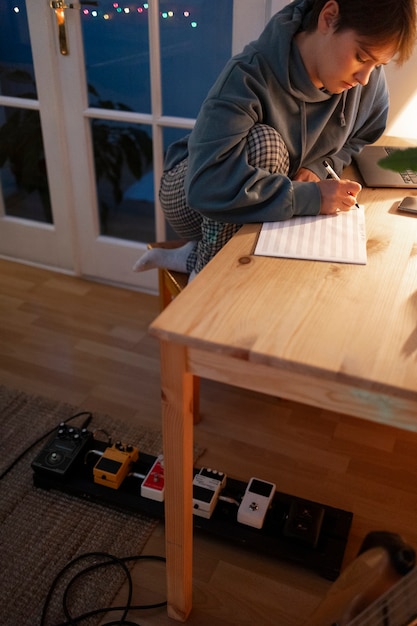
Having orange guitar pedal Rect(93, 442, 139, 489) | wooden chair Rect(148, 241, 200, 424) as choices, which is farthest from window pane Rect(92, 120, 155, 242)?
orange guitar pedal Rect(93, 442, 139, 489)

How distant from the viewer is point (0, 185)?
7.47 ft

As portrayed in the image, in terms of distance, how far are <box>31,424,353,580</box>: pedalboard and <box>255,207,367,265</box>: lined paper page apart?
1.95ft

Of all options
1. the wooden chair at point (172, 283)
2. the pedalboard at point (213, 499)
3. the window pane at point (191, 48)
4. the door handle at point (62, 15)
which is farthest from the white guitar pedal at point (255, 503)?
the door handle at point (62, 15)

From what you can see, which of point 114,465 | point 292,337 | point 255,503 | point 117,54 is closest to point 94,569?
point 114,465

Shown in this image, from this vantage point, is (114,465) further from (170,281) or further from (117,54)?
(117,54)

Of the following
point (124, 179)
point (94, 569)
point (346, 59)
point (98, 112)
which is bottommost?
point (94, 569)

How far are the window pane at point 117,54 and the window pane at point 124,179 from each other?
0.31 ft

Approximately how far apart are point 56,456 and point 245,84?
0.94 m

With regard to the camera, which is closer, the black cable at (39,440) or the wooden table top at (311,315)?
the wooden table top at (311,315)

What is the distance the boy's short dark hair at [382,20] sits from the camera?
96 cm

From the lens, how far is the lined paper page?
939 millimetres

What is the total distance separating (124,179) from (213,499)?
1.35 metres

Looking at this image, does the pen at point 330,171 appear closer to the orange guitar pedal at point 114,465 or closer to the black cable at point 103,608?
the orange guitar pedal at point 114,465

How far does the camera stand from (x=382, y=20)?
0.96m
